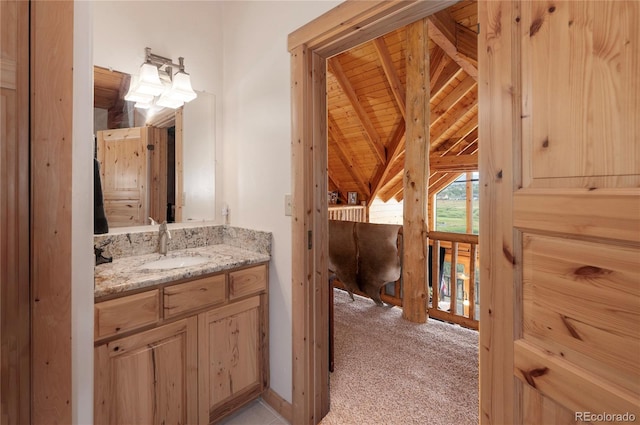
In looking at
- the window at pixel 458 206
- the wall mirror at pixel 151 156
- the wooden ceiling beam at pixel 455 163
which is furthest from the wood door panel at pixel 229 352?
the window at pixel 458 206

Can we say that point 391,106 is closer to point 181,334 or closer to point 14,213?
point 181,334

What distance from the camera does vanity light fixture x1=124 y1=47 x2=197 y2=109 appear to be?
1.80 metres

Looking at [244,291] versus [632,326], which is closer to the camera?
[632,326]

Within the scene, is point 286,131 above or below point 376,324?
above

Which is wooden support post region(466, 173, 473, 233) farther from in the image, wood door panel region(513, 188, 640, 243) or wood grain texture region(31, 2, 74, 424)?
wood grain texture region(31, 2, 74, 424)

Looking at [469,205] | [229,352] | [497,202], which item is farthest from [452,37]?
[469,205]

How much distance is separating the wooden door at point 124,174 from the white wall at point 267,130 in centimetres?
55

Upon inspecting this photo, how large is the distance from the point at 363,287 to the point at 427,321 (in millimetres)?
734

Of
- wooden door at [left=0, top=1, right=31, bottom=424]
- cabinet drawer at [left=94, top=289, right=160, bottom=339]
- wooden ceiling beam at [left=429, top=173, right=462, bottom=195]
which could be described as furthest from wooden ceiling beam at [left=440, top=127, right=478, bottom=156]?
wooden door at [left=0, top=1, right=31, bottom=424]

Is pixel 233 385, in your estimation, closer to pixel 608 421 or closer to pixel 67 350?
pixel 67 350

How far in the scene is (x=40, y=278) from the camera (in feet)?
3.39

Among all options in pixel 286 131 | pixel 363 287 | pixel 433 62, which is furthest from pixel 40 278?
pixel 433 62

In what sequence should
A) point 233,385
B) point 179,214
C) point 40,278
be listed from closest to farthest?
1. point 40,278
2. point 233,385
3. point 179,214

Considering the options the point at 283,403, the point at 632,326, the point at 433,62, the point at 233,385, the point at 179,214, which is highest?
the point at 433,62
